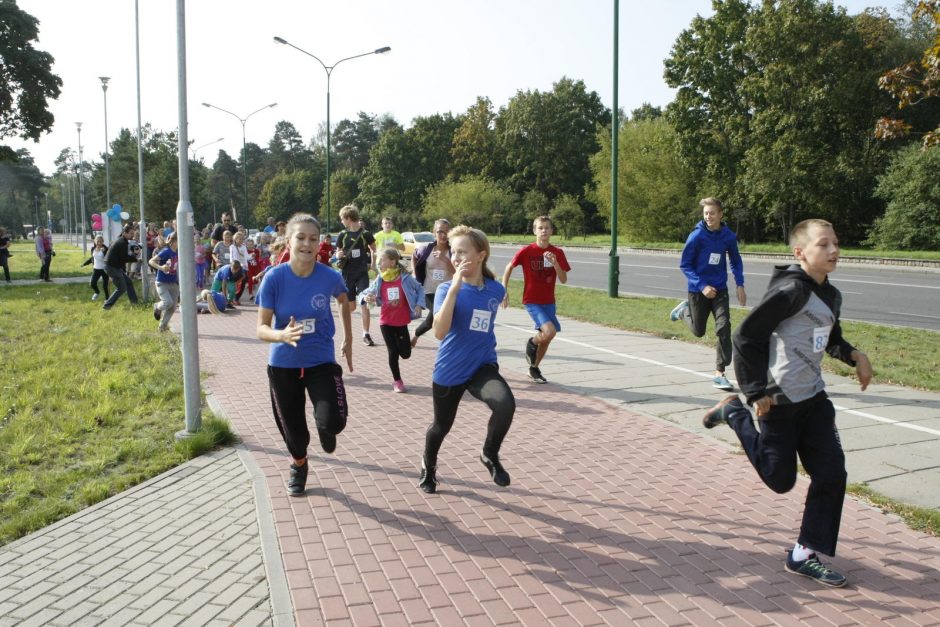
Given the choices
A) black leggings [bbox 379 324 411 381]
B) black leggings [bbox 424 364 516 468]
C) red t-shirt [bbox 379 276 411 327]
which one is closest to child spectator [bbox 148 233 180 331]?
red t-shirt [bbox 379 276 411 327]

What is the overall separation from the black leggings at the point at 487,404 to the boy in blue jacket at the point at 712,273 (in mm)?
3925

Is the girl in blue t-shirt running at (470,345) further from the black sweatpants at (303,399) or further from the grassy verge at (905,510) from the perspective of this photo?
the grassy verge at (905,510)

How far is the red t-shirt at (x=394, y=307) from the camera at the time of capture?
8.65 metres

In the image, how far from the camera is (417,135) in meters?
94.5

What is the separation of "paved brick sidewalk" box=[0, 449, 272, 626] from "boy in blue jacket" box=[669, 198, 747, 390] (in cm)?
495

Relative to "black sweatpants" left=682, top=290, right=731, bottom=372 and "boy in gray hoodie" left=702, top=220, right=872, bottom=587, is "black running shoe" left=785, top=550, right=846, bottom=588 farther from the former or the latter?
"black sweatpants" left=682, top=290, right=731, bottom=372

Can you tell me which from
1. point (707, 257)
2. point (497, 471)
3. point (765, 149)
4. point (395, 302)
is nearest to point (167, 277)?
point (395, 302)

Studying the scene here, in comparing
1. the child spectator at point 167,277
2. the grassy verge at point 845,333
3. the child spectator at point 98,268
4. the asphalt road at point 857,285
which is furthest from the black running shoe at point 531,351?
the child spectator at point 98,268

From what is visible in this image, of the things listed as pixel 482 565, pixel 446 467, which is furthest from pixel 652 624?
pixel 446 467

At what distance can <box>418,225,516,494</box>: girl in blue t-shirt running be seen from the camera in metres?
4.84

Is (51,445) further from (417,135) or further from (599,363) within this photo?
(417,135)

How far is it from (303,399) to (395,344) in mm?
3420

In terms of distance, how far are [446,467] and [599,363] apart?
4.68 m

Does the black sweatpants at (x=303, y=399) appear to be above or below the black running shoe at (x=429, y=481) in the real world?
→ above
